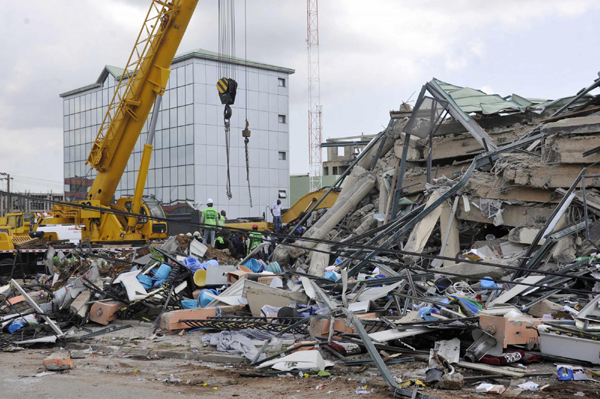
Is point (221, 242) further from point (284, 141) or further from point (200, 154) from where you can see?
point (284, 141)

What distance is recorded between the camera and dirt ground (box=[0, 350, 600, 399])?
500 cm

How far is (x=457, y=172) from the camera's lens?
502 inches

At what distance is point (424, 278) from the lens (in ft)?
28.8

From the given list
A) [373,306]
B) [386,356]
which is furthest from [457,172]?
[386,356]

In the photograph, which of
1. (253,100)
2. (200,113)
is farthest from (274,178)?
(200,113)

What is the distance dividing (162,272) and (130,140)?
21.0 ft

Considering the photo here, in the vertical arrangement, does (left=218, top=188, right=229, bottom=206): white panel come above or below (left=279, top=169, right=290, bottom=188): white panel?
below

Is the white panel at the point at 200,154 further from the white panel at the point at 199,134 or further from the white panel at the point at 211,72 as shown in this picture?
the white panel at the point at 211,72

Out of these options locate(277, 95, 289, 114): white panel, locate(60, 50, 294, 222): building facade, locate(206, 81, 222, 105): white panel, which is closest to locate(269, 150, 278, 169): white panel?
locate(60, 50, 294, 222): building facade

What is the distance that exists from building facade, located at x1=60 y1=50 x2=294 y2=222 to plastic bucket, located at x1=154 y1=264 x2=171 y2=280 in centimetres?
2496

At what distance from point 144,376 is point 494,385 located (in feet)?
10.6

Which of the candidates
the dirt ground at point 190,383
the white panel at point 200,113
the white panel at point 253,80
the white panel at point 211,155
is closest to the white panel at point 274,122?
the white panel at point 253,80

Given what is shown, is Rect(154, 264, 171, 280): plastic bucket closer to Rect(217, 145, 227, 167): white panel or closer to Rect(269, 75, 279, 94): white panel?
Rect(217, 145, 227, 167): white panel

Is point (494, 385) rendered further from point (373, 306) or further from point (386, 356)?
point (373, 306)
